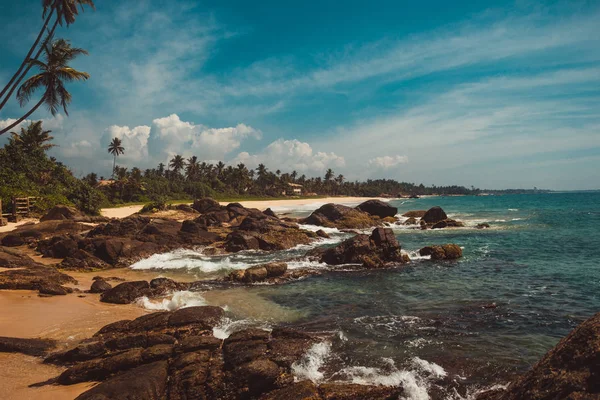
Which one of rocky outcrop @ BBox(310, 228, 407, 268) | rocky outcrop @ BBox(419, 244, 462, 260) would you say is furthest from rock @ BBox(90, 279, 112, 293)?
rocky outcrop @ BBox(419, 244, 462, 260)

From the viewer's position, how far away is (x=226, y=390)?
677 cm

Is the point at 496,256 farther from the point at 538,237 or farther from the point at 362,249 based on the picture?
the point at 538,237

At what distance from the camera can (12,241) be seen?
998 inches

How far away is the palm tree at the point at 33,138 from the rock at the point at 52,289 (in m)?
46.3

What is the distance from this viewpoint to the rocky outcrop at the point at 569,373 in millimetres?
4047

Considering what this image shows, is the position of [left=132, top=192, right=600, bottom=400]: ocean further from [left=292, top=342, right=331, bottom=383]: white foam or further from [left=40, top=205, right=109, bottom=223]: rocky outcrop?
[left=40, top=205, right=109, bottom=223]: rocky outcrop

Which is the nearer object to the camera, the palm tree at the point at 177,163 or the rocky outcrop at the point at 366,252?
the rocky outcrop at the point at 366,252

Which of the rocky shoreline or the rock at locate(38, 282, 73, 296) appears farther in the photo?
the rock at locate(38, 282, 73, 296)

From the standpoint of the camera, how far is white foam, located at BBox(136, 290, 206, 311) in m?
12.8

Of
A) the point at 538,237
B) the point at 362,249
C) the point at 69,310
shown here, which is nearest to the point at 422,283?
the point at 362,249

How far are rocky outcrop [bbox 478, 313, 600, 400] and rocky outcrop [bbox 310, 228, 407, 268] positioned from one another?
51.3 ft

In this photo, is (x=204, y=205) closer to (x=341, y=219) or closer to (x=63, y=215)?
(x=63, y=215)

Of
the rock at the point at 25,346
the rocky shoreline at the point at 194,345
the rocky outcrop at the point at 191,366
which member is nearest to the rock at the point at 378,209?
the rocky shoreline at the point at 194,345

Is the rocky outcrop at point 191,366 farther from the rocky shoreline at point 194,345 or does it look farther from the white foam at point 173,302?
the white foam at point 173,302
